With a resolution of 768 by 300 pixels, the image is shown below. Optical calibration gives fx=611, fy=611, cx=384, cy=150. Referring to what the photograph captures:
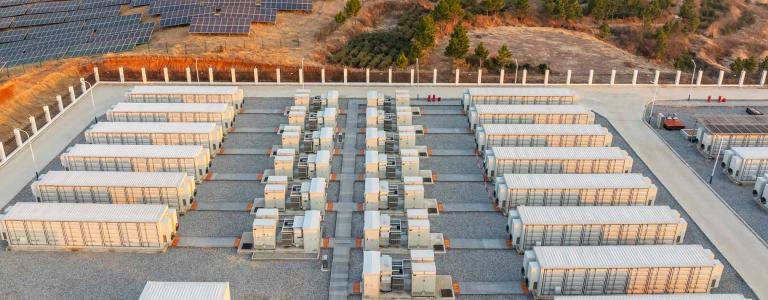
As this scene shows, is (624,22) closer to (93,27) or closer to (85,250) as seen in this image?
(93,27)

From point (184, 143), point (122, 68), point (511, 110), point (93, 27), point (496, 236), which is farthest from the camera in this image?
point (93, 27)

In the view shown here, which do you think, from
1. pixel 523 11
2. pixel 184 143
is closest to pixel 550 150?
pixel 184 143

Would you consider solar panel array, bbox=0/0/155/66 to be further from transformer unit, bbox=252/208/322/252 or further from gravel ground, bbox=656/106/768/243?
gravel ground, bbox=656/106/768/243

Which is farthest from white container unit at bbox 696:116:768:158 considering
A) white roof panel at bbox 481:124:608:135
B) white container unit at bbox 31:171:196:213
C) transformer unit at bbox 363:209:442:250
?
white container unit at bbox 31:171:196:213

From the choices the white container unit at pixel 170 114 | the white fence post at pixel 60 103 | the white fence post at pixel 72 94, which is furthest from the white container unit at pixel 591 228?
the white fence post at pixel 72 94

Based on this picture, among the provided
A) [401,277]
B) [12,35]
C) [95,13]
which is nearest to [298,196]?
[401,277]

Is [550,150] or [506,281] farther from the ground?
[550,150]
